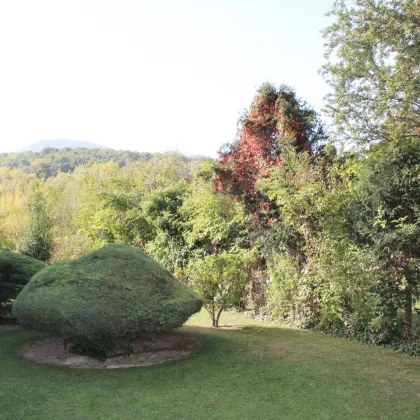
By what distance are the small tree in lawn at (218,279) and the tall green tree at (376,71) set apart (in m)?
4.23

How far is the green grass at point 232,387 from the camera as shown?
16.8ft

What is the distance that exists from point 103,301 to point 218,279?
13.2 feet

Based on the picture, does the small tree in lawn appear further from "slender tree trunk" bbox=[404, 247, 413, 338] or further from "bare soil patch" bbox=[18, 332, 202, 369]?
"slender tree trunk" bbox=[404, 247, 413, 338]

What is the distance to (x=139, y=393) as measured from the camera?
5.67 metres

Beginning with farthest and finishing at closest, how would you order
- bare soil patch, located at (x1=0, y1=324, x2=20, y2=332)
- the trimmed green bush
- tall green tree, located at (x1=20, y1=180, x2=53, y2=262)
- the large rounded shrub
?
tall green tree, located at (x1=20, y1=180, x2=53, y2=262)
the trimmed green bush
bare soil patch, located at (x1=0, y1=324, x2=20, y2=332)
the large rounded shrub

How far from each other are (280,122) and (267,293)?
512 cm

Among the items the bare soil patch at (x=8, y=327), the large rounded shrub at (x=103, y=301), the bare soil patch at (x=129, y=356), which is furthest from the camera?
the bare soil patch at (x=8, y=327)

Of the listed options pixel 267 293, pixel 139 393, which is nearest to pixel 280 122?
pixel 267 293

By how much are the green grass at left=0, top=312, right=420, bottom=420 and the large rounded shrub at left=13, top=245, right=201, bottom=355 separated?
0.67 m

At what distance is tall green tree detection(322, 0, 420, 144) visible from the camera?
8195 mm

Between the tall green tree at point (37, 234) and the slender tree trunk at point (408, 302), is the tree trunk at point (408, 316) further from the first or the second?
the tall green tree at point (37, 234)

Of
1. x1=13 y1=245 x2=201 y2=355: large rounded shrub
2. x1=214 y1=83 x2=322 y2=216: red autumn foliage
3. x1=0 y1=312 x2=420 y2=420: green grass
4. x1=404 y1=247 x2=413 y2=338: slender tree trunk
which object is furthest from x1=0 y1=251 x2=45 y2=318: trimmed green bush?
x1=404 y1=247 x2=413 y2=338: slender tree trunk

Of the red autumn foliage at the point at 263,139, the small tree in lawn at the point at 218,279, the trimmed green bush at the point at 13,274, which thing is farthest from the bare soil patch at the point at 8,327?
the red autumn foliage at the point at 263,139

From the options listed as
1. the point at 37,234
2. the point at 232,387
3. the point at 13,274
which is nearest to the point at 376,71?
the point at 232,387
